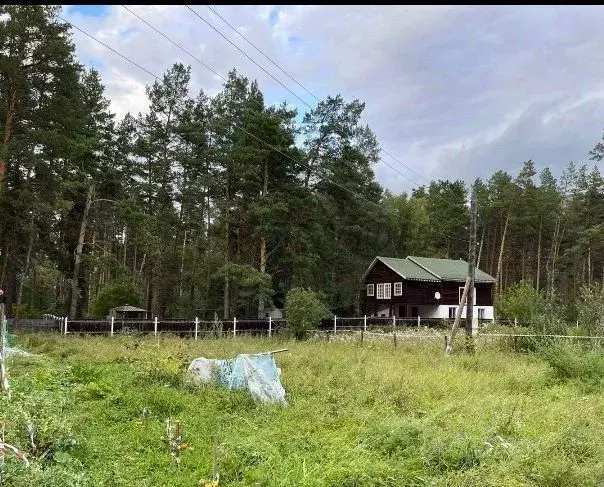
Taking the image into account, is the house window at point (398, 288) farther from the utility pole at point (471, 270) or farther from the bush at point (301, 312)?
the utility pole at point (471, 270)

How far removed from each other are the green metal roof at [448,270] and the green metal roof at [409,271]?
426mm

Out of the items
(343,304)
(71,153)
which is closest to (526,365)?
(71,153)

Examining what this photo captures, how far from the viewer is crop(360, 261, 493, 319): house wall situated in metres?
34.7

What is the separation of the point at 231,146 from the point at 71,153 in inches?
420

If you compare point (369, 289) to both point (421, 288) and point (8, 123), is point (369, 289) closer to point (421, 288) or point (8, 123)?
point (421, 288)

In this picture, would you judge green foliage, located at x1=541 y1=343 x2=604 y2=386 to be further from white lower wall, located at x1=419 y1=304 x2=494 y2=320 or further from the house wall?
white lower wall, located at x1=419 y1=304 x2=494 y2=320

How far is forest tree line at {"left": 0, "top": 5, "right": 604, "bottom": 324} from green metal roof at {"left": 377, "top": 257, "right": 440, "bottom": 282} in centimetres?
370

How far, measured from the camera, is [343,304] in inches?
1521

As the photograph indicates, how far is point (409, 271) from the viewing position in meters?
34.8

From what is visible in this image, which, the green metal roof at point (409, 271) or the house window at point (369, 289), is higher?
the green metal roof at point (409, 271)

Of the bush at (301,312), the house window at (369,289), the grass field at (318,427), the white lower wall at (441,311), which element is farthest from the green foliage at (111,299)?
the white lower wall at (441,311)

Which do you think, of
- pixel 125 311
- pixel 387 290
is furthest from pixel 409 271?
pixel 125 311

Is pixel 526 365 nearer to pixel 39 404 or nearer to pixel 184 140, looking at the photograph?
pixel 39 404

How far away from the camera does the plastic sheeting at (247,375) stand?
7684 mm
